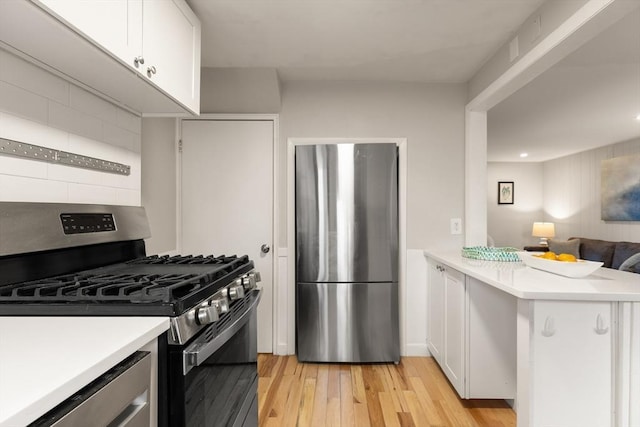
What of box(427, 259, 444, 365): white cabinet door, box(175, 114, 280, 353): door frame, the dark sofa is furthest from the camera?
the dark sofa

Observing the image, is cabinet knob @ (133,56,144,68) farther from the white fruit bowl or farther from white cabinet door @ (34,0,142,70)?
the white fruit bowl

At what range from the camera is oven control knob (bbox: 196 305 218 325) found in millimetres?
958

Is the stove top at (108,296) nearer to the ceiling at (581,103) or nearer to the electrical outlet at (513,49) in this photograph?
the electrical outlet at (513,49)

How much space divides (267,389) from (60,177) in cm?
170

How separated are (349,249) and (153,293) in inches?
70.1

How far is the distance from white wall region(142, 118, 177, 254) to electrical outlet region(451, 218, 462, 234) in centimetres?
226

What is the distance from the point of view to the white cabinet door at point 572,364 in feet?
4.33

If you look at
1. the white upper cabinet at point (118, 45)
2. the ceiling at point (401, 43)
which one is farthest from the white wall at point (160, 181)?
the ceiling at point (401, 43)

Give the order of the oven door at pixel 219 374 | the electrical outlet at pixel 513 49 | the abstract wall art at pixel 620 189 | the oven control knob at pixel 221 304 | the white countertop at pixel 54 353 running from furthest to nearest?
1. the abstract wall art at pixel 620 189
2. the electrical outlet at pixel 513 49
3. the oven control knob at pixel 221 304
4. the oven door at pixel 219 374
5. the white countertop at pixel 54 353

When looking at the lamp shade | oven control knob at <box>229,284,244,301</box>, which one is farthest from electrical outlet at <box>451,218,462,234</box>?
the lamp shade

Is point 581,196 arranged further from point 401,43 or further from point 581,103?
point 401,43

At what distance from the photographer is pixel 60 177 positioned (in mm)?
1316

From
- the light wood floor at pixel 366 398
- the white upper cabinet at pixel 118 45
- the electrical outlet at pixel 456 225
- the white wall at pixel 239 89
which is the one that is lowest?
the light wood floor at pixel 366 398

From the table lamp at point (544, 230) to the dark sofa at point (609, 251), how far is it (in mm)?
1180
